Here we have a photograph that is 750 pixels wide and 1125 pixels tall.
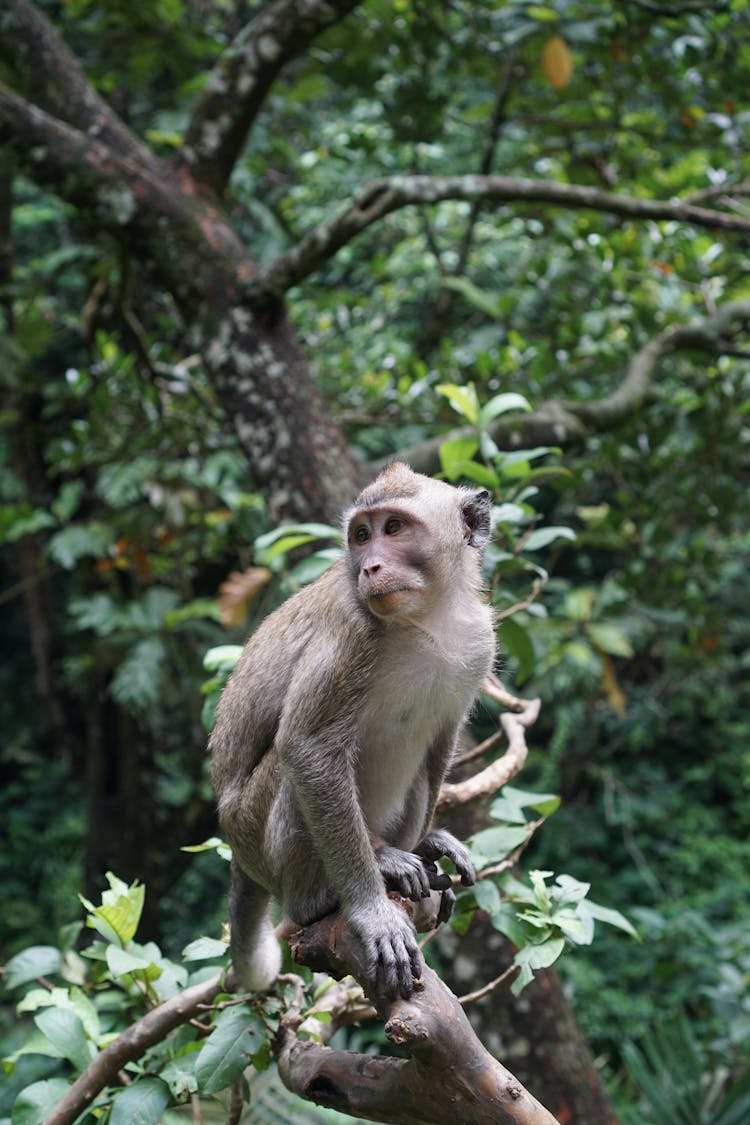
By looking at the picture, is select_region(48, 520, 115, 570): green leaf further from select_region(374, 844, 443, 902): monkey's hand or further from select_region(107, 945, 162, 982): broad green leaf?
select_region(374, 844, 443, 902): monkey's hand

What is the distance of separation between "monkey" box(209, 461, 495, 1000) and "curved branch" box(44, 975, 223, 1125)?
0.15 meters

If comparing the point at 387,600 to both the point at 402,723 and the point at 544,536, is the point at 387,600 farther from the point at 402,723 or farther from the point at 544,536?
the point at 544,536

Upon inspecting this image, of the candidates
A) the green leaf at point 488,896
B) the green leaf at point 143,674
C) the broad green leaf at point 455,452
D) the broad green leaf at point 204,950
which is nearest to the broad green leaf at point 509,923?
the green leaf at point 488,896

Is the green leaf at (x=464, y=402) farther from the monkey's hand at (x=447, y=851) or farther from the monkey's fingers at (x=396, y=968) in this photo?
the monkey's fingers at (x=396, y=968)

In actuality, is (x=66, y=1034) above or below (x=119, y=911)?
below

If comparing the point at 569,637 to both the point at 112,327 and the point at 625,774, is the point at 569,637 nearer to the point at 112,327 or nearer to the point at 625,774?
the point at 112,327

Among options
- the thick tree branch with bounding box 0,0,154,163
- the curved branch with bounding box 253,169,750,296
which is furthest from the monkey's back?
the thick tree branch with bounding box 0,0,154,163

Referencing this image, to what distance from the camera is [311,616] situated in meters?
2.37

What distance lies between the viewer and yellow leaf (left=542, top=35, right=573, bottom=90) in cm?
465

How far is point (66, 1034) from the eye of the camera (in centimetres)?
222

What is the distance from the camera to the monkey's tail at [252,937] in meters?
2.25

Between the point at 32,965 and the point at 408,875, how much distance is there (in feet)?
3.44

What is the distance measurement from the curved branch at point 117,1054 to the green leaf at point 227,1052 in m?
0.17

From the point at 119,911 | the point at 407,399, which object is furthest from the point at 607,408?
the point at 119,911
